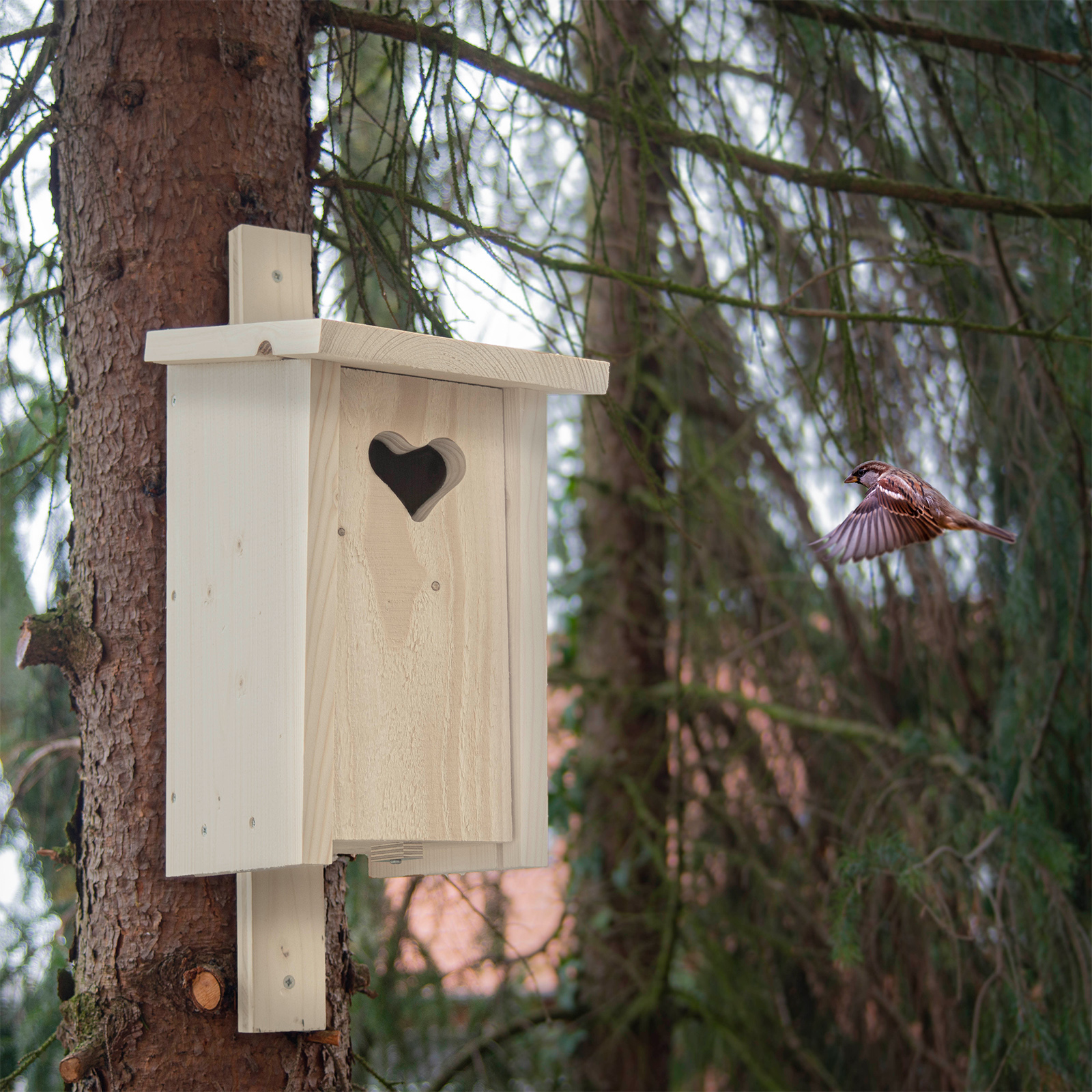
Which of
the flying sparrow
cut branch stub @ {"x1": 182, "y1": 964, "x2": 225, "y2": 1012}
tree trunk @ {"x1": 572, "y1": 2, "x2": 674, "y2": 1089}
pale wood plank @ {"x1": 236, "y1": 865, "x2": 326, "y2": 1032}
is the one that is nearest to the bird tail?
the flying sparrow

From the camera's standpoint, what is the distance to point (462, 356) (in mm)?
1468

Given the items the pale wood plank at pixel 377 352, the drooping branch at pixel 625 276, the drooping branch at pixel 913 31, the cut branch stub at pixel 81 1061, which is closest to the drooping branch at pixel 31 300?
the pale wood plank at pixel 377 352

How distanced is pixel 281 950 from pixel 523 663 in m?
0.45

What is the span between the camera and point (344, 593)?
142 cm

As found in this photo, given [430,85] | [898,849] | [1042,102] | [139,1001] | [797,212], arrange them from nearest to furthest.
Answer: [139,1001] < [430,85] < [898,849] < [1042,102] < [797,212]

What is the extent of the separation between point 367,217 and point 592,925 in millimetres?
2521

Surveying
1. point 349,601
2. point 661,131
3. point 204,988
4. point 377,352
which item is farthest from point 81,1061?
point 661,131

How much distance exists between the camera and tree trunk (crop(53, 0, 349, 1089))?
141cm

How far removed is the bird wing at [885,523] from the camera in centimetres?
167

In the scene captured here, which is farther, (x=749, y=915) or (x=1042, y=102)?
(x=749, y=915)

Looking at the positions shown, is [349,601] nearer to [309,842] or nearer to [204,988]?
[309,842]

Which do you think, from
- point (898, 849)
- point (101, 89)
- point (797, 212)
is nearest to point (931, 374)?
point (797, 212)

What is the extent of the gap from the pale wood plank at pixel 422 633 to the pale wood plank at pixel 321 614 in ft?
0.07

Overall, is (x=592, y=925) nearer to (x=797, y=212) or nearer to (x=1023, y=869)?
(x=1023, y=869)
